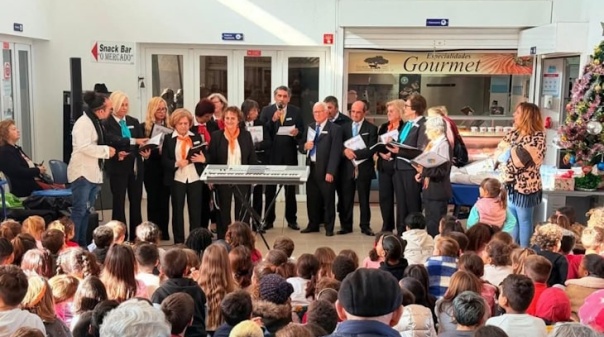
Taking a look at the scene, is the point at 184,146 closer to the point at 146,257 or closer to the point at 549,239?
the point at 146,257

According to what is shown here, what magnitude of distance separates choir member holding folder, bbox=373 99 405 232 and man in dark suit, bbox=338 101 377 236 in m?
0.14

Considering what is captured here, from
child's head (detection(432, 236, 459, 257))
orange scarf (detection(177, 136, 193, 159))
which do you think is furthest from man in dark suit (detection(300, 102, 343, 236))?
child's head (detection(432, 236, 459, 257))

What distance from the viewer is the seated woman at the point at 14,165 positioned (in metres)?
7.17

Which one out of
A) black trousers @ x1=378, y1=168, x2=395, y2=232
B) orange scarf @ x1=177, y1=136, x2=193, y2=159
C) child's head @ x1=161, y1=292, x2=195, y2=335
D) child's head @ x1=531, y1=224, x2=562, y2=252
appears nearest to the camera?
child's head @ x1=161, y1=292, x2=195, y2=335

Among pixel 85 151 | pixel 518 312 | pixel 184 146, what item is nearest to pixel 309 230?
pixel 184 146

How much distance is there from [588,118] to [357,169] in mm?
2535

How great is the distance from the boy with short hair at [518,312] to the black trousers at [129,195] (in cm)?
467

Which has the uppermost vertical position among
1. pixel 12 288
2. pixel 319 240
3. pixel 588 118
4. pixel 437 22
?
pixel 437 22

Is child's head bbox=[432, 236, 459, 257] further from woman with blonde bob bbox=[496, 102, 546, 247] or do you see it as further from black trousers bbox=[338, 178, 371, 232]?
black trousers bbox=[338, 178, 371, 232]

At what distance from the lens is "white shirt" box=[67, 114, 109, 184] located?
682 centimetres

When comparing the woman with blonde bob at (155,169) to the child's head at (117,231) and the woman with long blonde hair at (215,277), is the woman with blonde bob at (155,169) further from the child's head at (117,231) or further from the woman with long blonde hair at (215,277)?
the woman with long blonde hair at (215,277)

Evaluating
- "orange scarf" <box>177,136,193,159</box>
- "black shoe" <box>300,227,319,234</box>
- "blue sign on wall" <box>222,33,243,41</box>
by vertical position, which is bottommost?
"black shoe" <box>300,227,319,234</box>

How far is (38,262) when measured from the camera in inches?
162

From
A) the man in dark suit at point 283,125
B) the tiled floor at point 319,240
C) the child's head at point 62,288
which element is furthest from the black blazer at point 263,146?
the child's head at point 62,288
